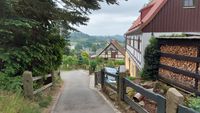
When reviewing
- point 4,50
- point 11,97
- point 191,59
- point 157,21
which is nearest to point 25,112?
point 11,97

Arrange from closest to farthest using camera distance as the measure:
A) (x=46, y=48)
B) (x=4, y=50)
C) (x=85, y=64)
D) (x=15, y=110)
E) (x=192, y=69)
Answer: (x=15, y=110) < (x=4, y=50) < (x=192, y=69) < (x=46, y=48) < (x=85, y=64)

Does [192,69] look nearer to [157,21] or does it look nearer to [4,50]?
[4,50]

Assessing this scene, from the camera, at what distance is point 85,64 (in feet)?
203

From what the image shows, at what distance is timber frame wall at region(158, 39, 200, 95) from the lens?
11570mm

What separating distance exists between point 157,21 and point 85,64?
39643 mm

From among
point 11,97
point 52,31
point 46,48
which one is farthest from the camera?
point 52,31

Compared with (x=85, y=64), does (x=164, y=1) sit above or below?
above

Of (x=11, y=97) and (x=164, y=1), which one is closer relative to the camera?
(x=11, y=97)

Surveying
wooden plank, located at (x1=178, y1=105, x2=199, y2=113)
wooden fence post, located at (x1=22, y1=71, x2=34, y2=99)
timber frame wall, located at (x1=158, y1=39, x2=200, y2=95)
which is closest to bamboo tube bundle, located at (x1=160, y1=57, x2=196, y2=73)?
timber frame wall, located at (x1=158, y1=39, x2=200, y2=95)

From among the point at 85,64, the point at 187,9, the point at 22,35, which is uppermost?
the point at 187,9

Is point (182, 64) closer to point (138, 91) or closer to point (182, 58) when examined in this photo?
point (182, 58)

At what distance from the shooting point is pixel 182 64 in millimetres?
13219

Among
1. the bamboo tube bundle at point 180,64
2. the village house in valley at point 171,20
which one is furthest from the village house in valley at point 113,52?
the bamboo tube bundle at point 180,64

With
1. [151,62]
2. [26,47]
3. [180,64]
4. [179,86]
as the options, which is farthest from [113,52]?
[26,47]
